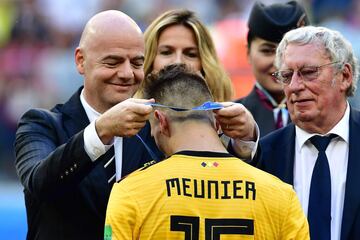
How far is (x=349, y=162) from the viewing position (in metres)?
4.69

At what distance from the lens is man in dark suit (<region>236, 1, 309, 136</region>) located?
6270 mm

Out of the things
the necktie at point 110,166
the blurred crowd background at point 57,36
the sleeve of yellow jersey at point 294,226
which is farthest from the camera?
the blurred crowd background at point 57,36

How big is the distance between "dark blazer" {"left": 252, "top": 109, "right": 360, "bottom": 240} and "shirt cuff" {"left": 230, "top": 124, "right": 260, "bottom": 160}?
3.3 inches

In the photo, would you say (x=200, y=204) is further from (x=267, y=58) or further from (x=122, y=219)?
(x=267, y=58)

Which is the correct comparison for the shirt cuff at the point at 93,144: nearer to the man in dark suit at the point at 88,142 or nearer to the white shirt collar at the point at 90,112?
the man in dark suit at the point at 88,142

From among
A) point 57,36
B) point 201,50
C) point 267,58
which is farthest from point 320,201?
point 57,36

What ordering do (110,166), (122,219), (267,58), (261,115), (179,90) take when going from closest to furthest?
(122,219)
(179,90)
(110,166)
(261,115)
(267,58)

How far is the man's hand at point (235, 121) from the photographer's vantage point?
4016 millimetres

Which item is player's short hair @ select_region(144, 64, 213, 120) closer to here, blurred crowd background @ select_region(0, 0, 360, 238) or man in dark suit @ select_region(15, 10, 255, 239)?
man in dark suit @ select_region(15, 10, 255, 239)

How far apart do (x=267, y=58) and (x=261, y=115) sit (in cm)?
40

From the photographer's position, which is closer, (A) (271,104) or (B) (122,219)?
(B) (122,219)

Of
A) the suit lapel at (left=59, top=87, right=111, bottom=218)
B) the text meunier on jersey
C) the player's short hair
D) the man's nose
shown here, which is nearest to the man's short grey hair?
the man's nose

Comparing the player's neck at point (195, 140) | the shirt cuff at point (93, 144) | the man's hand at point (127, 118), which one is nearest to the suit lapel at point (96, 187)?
the shirt cuff at point (93, 144)

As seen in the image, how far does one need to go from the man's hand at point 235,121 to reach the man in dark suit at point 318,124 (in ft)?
1.79
